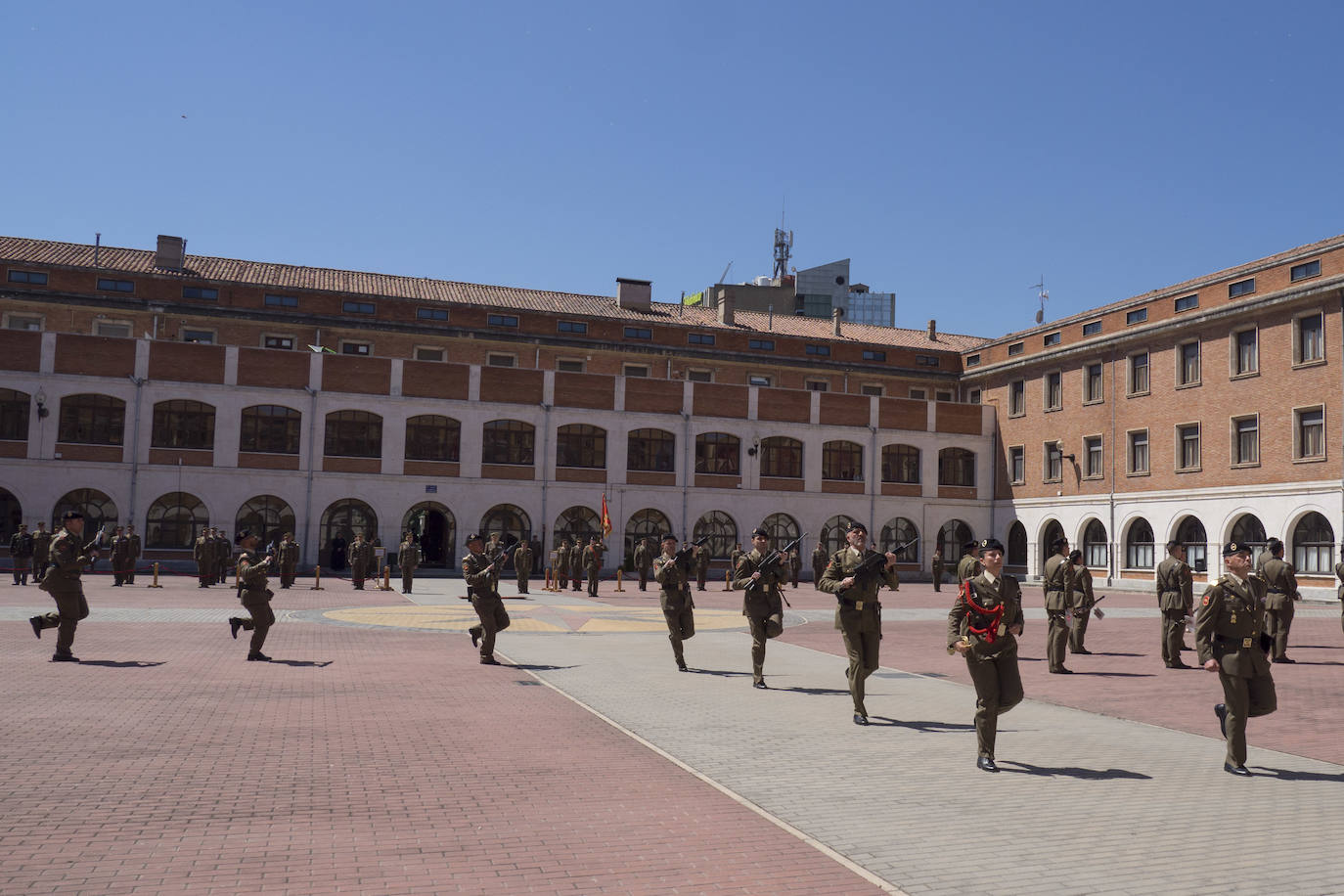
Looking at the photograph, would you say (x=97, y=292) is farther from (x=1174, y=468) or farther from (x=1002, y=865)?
(x=1002, y=865)

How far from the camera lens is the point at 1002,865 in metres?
5.79

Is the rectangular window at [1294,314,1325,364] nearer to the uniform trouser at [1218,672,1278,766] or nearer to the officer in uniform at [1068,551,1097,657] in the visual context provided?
the officer in uniform at [1068,551,1097,657]

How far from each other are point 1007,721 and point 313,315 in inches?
1698

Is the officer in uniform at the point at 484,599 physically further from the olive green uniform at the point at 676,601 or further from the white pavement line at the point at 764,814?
the white pavement line at the point at 764,814

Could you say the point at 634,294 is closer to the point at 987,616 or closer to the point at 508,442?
the point at 508,442

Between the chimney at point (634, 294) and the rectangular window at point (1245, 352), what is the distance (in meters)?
28.2

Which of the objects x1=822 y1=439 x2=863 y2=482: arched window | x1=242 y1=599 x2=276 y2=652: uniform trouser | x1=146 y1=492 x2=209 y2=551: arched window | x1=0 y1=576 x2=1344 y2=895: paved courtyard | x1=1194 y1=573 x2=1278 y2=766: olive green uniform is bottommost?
x1=0 y1=576 x2=1344 y2=895: paved courtyard

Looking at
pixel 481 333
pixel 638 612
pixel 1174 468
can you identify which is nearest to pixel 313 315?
pixel 481 333

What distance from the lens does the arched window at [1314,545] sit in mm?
35175

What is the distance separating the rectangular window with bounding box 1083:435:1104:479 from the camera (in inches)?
1797

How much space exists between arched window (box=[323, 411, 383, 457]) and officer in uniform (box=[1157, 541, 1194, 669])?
3386 cm

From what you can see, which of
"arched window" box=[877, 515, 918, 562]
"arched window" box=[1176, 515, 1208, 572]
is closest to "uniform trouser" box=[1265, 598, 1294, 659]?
"arched window" box=[1176, 515, 1208, 572]

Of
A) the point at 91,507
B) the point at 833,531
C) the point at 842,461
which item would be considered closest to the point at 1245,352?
the point at 842,461

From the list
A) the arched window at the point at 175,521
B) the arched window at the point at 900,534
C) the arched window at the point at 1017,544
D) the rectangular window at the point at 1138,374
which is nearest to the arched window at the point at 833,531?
the arched window at the point at 900,534
